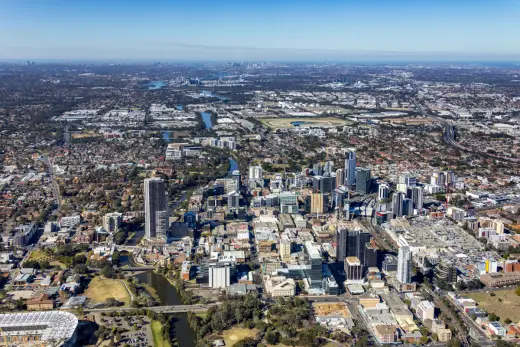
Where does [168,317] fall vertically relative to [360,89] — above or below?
below

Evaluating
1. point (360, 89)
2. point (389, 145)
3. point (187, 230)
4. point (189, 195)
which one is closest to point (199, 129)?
point (389, 145)

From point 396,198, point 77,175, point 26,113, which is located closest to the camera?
point 396,198

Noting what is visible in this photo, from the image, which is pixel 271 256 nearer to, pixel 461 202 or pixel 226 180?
pixel 226 180

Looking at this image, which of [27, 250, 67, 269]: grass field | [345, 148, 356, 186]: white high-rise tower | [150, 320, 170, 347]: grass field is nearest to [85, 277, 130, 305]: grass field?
[150, 320, 170, 347]: grass field

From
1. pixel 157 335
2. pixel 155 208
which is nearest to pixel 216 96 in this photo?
pixel 155 208

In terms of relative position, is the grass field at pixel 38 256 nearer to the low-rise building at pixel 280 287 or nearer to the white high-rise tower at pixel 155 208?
the white high-rise tower at pixel 155 208

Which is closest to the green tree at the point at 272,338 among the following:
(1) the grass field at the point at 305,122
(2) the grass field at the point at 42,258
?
(2) the grass field at the point at 42,258
